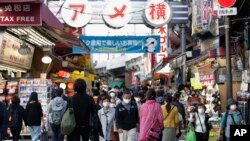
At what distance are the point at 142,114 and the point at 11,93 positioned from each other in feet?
29.0

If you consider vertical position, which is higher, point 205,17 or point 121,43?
point 205,17

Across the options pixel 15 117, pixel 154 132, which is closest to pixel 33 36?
pixel 15 117

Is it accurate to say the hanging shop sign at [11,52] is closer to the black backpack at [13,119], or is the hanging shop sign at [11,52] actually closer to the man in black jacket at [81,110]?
the black backpack at [13,119]

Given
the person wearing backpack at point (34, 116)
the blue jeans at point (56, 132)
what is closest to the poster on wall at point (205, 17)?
the blue jeans at point (56, 132)

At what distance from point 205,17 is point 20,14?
33.0ft

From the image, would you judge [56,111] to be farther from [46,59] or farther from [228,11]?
[46,59]

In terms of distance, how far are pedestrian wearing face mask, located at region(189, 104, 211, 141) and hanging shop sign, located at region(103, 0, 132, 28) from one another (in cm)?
1132

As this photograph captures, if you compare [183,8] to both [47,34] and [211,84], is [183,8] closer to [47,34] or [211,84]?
[211,84]

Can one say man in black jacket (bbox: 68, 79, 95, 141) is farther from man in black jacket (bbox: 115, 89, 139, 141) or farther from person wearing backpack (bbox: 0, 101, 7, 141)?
person wearing backpack (bbox: 0, 101, 7, 141)

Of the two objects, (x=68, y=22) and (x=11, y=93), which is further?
(x=68, y=22)

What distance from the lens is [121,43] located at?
30.6 metres

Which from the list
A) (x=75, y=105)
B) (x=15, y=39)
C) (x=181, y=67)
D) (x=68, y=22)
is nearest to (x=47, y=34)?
(x=15, y=39)

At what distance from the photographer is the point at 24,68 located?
22422 millimetres

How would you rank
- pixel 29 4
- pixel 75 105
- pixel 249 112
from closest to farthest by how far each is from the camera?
1. pixel 75 105
2. pixel 29 4
3. pixel 249 112
